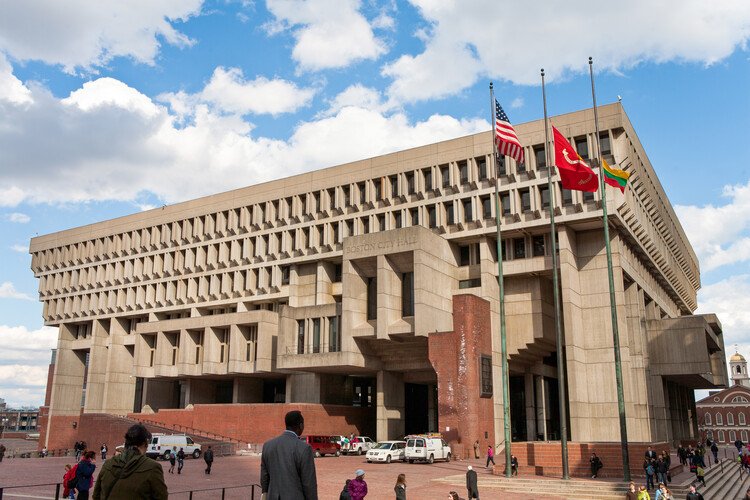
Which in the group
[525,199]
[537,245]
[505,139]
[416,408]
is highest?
[525,199]

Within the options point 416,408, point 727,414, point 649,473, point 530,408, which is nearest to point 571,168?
point 649,473

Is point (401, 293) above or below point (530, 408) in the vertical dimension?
above

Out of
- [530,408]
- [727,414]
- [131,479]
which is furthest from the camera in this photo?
[727,414]

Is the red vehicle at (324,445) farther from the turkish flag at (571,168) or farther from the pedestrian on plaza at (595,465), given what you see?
the turkish flag at (571,168)

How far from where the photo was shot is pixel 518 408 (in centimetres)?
6134

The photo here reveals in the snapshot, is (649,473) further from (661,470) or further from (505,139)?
(505,139)

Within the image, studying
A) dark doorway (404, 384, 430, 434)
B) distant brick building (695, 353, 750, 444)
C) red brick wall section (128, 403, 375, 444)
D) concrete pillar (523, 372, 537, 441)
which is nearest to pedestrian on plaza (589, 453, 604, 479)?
concrete pillar (523, 372, 537, 441)

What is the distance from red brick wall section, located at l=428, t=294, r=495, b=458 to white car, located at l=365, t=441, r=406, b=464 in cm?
415

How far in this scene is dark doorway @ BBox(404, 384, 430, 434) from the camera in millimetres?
65625

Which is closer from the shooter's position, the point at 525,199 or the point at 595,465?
the point at 595,465

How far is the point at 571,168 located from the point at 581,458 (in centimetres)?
1516

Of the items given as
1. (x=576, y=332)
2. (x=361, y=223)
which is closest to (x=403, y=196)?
(x=361, y=223)

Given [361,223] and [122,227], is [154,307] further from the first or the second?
[361,223]

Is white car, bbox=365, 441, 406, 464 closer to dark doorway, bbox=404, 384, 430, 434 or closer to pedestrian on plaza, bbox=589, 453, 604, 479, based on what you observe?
pedestrian on plaza, bbox=589, 453, 604, 479
